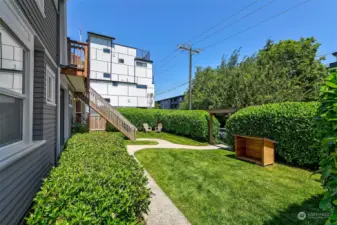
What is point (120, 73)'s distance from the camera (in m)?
23.7

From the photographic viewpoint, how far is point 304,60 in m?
17.2

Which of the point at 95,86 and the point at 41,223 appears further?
the point at 95,86

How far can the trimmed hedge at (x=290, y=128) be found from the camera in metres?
5.38

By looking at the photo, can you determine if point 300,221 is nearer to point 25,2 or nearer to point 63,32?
point 25,2

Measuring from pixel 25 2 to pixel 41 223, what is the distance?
2833 millimetres

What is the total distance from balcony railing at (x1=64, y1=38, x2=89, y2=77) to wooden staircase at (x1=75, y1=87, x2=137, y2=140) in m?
4.01

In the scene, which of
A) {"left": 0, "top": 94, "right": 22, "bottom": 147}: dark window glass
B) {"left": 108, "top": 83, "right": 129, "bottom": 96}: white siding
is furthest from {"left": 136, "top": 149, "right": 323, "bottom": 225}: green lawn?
{"left": 108, "top": 83, "right": 129, "bottom": 96}: white siding

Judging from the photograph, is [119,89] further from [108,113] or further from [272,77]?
[272,77]

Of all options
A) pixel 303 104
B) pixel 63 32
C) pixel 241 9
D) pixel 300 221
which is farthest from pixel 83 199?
pixel 241 9

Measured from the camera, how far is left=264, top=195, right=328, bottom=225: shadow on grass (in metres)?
2.79

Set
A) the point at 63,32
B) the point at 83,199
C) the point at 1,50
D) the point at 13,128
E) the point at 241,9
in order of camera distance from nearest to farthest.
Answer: the point at 83,199 < the point at 1,50 < the point at 13,128 < the point at 63,32 < the point at 241,9

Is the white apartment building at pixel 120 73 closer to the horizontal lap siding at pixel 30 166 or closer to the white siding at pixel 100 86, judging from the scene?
the white siding at pixel 100 86

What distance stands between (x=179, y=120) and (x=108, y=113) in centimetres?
553

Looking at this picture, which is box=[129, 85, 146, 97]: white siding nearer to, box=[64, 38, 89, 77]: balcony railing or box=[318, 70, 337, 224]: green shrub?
box=[64, 38, 89, 77]: balcony railing
